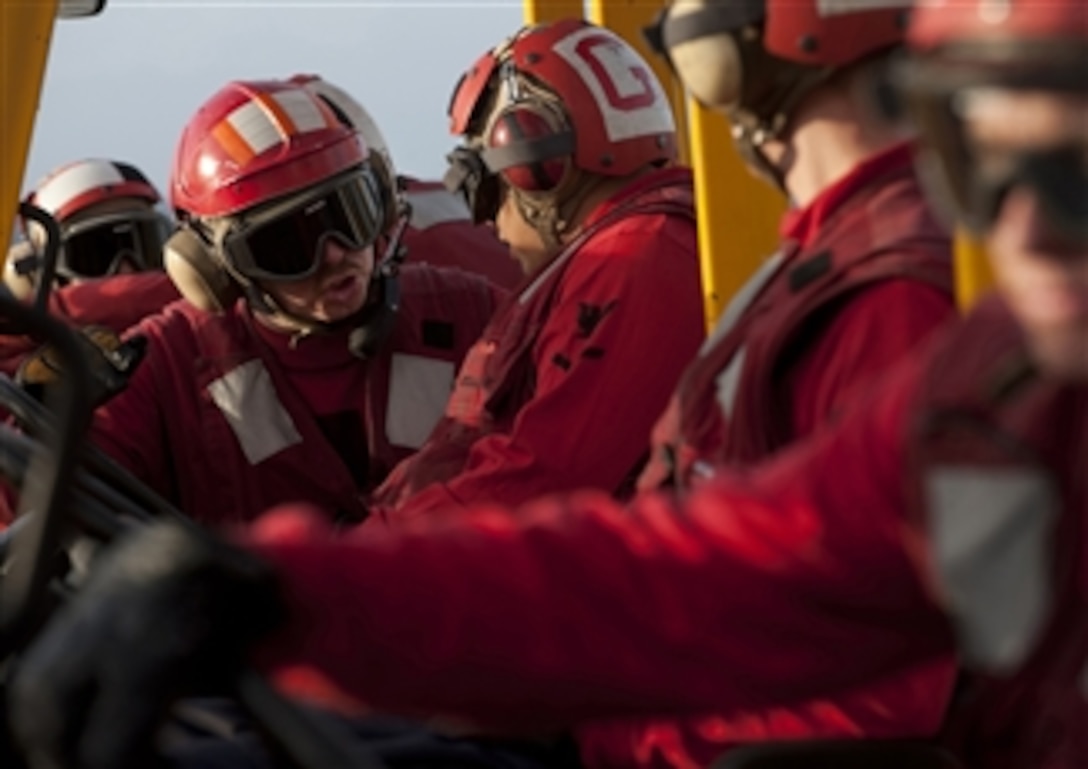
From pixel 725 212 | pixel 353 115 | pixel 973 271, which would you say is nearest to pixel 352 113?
pixel 353 115

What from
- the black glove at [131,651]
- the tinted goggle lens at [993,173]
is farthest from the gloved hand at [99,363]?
the tinted goggle lens at [993,173]

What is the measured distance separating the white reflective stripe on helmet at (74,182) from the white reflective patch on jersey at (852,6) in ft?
18.1

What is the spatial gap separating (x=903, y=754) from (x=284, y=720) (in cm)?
Result: 83

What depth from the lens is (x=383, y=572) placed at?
8.04ft

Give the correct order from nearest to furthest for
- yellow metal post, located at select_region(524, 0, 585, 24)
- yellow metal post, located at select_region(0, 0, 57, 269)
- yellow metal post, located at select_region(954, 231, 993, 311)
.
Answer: yellow metal post, located at select_region(954, 231, 993, 311) < yellow metal post, located at select_region(0, 0, 57, 269) < yellow metal post, located at select_region(524, 0, 585, 24)

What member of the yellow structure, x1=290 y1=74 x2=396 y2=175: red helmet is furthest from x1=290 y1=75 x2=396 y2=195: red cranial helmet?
the yellow structure

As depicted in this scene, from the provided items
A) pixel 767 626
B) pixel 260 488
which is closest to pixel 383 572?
pixel 767 626

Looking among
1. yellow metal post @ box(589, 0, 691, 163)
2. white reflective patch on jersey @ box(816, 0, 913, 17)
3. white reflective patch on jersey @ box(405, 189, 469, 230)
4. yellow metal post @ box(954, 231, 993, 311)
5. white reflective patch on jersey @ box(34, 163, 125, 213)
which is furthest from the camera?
white reflective patch on jersey @ box(34, 163, 125, 213)

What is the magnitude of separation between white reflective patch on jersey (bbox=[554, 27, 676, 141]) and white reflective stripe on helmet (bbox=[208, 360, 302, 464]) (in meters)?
0.91

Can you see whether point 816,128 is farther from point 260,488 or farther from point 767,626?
point 260,488

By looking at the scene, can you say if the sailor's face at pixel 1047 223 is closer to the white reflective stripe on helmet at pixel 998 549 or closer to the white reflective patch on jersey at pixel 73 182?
the white reflective stripe on helmet at pixel 998 549

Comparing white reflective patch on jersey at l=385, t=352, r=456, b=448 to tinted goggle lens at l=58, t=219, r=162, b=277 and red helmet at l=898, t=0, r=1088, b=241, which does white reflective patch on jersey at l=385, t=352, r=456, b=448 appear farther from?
red helmet at l=898, t=0, r=1088, b=241

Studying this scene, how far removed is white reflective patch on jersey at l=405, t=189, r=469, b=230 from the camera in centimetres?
704

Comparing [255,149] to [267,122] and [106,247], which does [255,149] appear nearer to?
[267,122]
